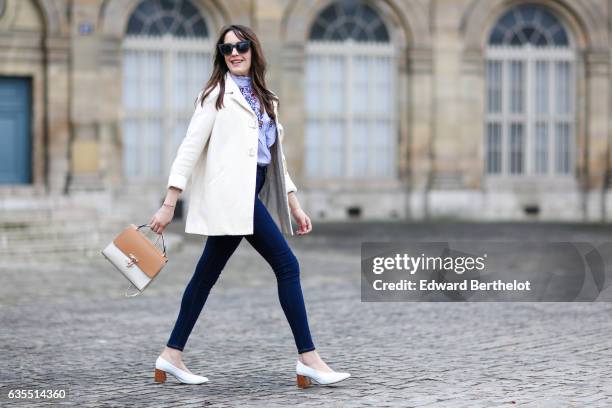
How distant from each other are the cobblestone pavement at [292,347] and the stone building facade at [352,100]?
978cm

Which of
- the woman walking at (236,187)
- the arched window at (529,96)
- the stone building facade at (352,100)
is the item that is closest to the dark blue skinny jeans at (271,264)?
the woman walking at (236,187)

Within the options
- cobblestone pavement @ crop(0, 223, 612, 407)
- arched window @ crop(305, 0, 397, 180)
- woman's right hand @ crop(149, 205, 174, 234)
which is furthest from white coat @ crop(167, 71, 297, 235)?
arched window @ crop(305, 0, 397, 180)

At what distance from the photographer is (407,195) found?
979 inches

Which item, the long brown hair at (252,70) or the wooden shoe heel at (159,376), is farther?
the wooden shoe heel at (159,376)

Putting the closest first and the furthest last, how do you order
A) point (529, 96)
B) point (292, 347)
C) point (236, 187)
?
point (236, 187), point (292, 347), point (529, 96)

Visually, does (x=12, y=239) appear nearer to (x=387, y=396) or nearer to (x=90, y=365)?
(x=90, y=365)

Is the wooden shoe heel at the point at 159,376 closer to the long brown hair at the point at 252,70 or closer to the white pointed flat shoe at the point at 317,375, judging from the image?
the white pointed flat shoe at the point at 317,375

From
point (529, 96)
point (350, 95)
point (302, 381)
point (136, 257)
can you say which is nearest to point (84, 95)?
point (350, 95)

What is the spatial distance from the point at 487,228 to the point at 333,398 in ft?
54.7

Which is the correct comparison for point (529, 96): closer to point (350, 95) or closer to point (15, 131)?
point (350, 95)

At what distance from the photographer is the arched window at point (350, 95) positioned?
24.6 metres

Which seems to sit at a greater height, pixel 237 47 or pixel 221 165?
pixel 237 47

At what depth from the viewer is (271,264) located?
6.45 meters

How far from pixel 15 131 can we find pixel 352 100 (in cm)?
661
